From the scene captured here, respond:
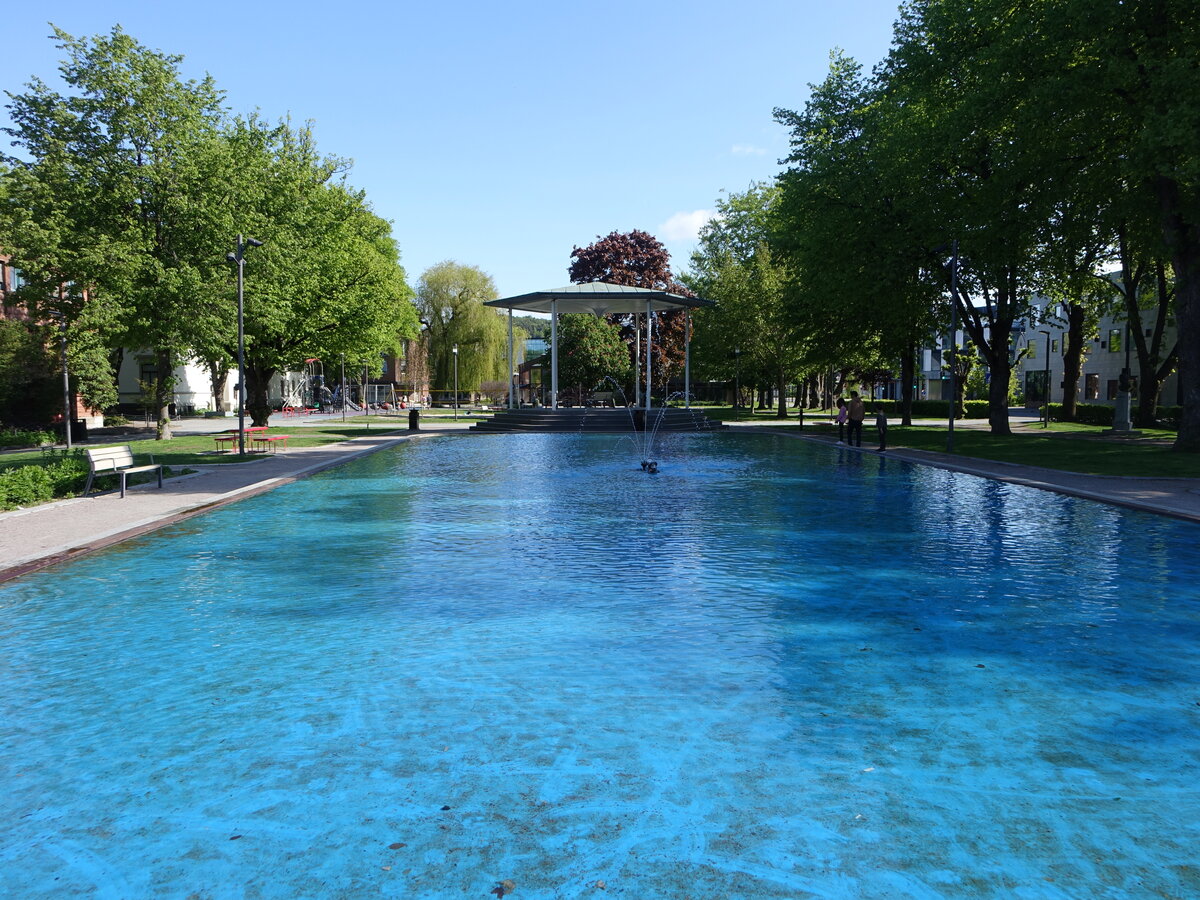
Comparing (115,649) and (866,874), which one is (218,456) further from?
(866,874)

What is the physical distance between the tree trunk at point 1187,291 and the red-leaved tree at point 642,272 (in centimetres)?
4579

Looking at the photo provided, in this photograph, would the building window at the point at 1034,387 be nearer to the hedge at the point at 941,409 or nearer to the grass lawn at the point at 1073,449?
the hedge at the point at 941,409

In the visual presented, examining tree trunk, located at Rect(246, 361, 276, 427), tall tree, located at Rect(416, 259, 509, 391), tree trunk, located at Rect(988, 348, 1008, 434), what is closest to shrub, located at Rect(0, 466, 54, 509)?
tree trunk, located at Rect(246, 361, 276, 427)

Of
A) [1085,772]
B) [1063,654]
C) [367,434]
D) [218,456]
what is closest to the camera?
[1085,772]

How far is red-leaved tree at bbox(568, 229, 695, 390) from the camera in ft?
231

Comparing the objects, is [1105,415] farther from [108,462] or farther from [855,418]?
[108,462]

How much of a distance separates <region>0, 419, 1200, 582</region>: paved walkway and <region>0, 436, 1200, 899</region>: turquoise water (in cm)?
93

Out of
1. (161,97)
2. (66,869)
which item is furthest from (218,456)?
(66,869)

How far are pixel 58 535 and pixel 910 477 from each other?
18.0m

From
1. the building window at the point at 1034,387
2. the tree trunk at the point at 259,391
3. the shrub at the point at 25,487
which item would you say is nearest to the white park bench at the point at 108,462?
the shrub at the point at 25,487

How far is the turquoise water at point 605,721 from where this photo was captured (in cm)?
393

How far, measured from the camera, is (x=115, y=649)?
7.25 meters

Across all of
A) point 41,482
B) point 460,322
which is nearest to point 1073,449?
point 41,482

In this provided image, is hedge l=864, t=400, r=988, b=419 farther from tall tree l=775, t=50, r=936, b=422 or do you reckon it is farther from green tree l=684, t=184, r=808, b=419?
→ tall tree l=775, t=50, r=936, b=422
